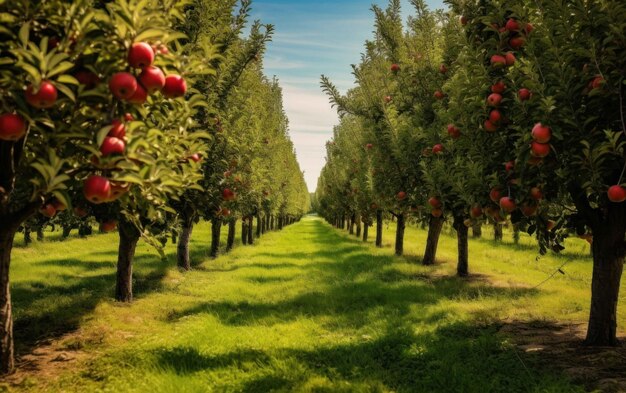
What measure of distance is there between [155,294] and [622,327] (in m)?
10.9

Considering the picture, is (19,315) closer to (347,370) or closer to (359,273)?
(347,370)

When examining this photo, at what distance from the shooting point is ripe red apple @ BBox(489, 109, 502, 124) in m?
6.76

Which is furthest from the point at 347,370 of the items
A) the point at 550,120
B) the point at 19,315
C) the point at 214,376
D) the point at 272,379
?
the point at 19,315

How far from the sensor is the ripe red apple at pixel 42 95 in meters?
3.39

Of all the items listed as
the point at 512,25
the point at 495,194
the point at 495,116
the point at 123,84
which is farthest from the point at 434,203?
the point at 123,84

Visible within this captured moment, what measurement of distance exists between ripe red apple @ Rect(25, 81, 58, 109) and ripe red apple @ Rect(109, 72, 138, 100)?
435 millimetres

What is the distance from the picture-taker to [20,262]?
1578 centimetres

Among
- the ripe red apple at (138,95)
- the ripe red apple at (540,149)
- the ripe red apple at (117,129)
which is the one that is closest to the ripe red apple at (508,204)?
the ripe red apple at (540,149)

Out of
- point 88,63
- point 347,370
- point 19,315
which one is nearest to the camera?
point 88,63

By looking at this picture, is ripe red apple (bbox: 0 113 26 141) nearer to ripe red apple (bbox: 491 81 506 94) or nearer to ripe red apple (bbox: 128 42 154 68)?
ripe red apple (bbox: 128 42 154 68)

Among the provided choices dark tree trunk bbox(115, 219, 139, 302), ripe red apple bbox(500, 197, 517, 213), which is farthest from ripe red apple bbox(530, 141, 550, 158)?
dark tree trunk bbox(115, 219, 139, 302)

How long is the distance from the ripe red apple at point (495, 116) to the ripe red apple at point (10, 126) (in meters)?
6.16

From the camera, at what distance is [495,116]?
6.77 metres

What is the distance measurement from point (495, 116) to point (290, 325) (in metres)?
5.68
